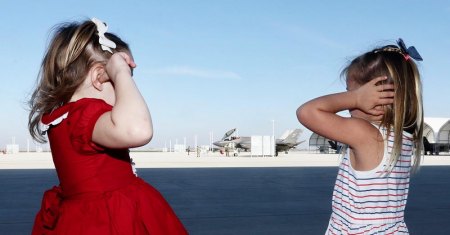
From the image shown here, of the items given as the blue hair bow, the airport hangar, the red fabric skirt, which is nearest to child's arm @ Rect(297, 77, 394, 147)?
the blue hair bow

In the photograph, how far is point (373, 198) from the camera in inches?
74.9

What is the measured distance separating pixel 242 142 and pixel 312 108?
4453cm

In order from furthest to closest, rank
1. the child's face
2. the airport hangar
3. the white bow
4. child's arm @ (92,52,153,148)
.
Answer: the airport hangar
the child's face
the white bow
child's arm @ (92,52,153,148)

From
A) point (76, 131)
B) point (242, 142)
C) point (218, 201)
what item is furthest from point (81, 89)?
point (242, 142)

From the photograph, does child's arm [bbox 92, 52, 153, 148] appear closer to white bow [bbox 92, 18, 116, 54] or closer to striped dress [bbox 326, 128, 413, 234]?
white bow [bbox 92, 18, 116, 54]

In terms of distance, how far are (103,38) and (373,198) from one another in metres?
1.06

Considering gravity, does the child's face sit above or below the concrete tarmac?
above

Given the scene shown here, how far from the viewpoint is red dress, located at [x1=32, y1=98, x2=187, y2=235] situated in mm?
1503

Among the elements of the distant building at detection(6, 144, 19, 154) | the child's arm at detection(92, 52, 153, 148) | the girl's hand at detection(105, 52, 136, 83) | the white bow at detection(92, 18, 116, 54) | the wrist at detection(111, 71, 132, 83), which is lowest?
the distant building at detection(6, 144, 19, 154)

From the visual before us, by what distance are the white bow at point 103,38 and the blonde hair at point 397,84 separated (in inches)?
36.4

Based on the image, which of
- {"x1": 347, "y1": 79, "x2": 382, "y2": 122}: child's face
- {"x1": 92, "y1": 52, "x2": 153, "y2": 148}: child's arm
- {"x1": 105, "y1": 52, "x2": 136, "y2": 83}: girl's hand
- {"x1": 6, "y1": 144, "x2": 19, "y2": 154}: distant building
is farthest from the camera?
{"x1": 6, "y1": 144, "x2": 19, "y2": 154}: distant building

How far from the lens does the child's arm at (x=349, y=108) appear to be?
1863mm

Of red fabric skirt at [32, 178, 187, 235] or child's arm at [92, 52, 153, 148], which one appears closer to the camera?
child's arm at [92, 52, 153, 148]

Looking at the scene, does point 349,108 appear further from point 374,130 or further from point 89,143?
point 89,143
